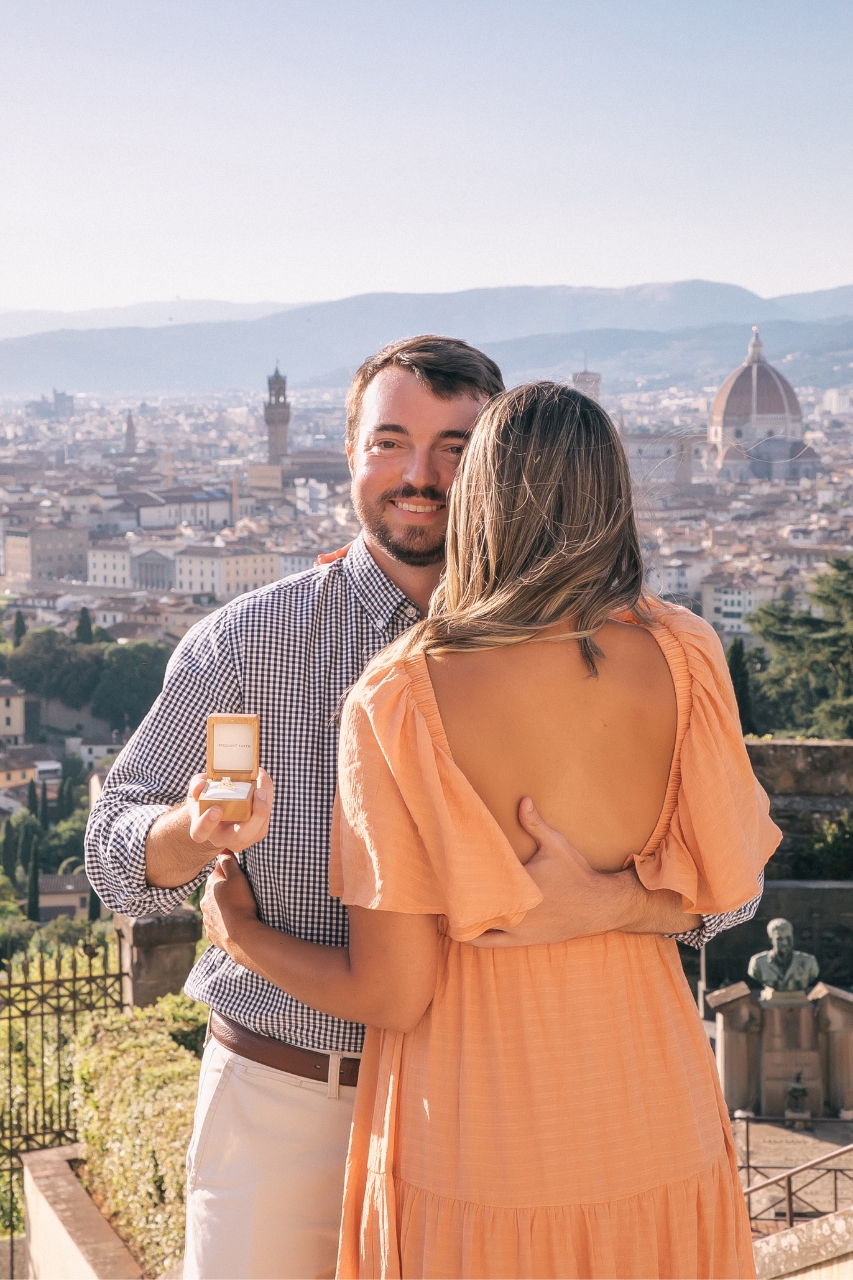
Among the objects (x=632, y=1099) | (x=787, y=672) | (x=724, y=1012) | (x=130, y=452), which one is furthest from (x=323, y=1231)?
(x=130, y=452)

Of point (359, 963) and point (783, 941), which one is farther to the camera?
point (783, 941)

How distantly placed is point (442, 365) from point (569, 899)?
479 mm

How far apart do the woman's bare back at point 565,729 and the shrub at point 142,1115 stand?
170 centimetres

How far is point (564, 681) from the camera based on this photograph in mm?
893

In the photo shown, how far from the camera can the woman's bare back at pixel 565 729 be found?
886mm

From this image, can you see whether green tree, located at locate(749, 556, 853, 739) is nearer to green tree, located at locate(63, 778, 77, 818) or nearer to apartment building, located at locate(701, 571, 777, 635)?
green tree, located at locate(63, 778, 77, 818)

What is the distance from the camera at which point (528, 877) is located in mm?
895

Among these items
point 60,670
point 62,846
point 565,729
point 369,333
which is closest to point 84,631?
point 60,670

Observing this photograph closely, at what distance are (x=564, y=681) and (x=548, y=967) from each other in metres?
0.19

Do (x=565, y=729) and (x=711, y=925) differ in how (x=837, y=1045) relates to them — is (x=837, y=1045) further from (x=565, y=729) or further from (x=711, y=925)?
(x=565, y=729)

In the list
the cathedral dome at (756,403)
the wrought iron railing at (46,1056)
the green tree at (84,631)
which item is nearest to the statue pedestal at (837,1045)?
the wrought iron railing at (46,1056)

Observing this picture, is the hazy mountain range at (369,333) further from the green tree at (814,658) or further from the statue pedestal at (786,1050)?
the statue pedestal at (786,1050)

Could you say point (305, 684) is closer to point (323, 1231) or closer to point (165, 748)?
point (165, 748)

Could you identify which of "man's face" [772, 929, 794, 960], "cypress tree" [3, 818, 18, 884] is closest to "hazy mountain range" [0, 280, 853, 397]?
"cypress tree" [3, 818, 18, 884]
